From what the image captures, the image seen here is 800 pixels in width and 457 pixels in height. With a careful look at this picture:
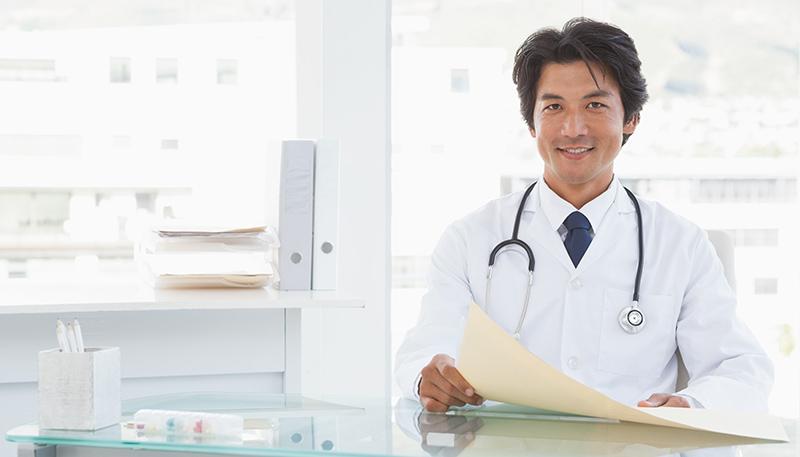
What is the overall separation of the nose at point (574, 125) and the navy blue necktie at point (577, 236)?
0.56 ft

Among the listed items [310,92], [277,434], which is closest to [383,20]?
[310,92]

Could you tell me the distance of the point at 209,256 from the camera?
2291mm

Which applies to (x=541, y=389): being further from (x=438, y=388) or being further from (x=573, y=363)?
(x=573, y=363)

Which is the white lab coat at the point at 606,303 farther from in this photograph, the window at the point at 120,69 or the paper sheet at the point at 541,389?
the window at the point at 120,69

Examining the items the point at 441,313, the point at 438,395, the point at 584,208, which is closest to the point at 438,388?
the point at 438,395

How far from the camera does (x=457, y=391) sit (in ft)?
4.76

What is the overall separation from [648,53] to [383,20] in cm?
69

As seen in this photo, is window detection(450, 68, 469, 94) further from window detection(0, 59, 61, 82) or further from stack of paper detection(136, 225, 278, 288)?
window detection(0, 59, 61, 82)

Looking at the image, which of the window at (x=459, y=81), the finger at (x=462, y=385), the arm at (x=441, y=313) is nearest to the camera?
the finger at (x=462, y=385)

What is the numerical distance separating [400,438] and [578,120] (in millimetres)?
883

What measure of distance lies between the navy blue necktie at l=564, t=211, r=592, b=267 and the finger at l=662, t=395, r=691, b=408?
0.47 meters

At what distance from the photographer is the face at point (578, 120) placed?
1.94 m

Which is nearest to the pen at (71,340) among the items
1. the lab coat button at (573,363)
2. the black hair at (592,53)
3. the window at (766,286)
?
the lab coat button at (573,363)

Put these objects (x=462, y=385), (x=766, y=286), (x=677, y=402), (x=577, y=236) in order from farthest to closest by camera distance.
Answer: (x=766, y=286) < (x=577, y=236) < (x=677, y=402) < (x=462, y=385)
